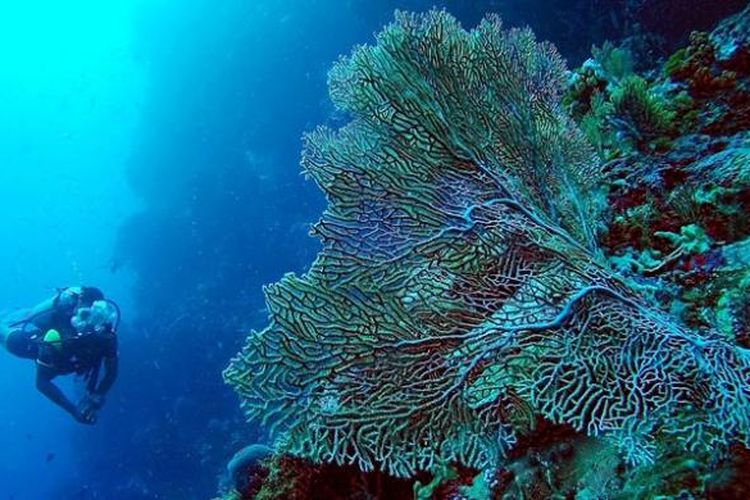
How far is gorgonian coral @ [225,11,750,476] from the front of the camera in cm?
206

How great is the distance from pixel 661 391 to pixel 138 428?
2448cm

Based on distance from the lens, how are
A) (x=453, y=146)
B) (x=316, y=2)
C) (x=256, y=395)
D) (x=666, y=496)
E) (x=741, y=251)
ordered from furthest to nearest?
(x=316, y=2)
(x=453, y=146)
(x=741, y=251)
(x=256, y=395)
(x=666, y=496)

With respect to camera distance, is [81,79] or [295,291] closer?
[295,291]

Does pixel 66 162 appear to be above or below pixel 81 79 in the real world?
below

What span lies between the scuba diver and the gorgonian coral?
8481mm

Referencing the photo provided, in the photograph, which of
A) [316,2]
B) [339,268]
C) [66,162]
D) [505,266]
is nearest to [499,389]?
[505,266]

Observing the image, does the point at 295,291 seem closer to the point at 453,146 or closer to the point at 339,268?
the point at 339,268

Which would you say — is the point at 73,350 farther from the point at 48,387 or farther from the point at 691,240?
the point at 691,240

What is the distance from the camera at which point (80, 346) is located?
30.8 ft

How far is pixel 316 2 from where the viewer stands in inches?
854

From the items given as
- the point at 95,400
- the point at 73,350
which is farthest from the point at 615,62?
the point at 73,350

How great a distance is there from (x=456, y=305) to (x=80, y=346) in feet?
31.2

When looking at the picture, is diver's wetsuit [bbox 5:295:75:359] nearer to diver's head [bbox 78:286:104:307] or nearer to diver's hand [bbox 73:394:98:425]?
diver's head [bbox 78:286:104:307]

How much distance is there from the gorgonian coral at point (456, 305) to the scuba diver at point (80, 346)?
27.8 feet
